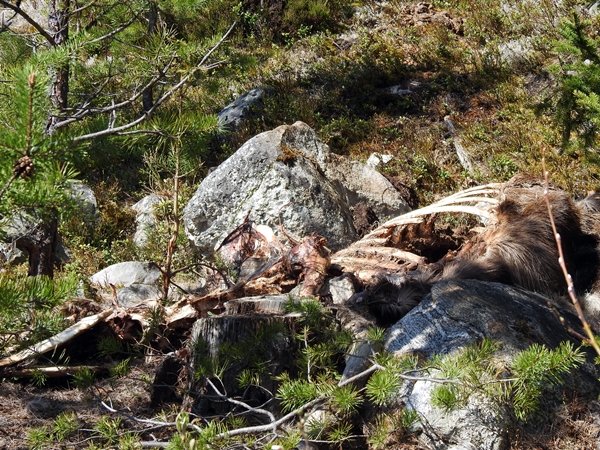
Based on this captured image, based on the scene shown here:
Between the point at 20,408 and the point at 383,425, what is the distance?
2460 millimetres

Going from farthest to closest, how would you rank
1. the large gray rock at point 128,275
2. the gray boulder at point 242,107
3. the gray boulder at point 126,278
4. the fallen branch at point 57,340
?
the gray boulder at point 242,107
the large gray rock at point 128,275
the gray boulder at point 126,278
the fallen branch at point 57,340

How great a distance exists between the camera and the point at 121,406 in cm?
416

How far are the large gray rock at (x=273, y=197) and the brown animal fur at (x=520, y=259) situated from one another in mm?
1878

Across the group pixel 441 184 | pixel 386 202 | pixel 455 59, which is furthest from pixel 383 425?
pixel 455 59

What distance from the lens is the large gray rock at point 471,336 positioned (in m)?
3.27

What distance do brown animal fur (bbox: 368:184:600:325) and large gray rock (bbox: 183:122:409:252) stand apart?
188 cm

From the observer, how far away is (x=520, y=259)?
500 cm

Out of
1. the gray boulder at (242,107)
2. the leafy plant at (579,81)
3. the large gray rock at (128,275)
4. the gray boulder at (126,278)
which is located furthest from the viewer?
the gray boulder at (242,107)

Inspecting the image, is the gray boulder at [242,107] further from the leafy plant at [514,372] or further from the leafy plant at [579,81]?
the leafy plant at [514,372]

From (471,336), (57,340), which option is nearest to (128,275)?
(57,340)

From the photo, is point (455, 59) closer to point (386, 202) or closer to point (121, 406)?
point (386, 202)

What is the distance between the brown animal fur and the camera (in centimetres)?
466

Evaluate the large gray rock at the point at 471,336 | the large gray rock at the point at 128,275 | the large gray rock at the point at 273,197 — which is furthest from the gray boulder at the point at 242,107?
the large gray rock at the point at 471,336

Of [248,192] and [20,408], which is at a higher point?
[248,192]
